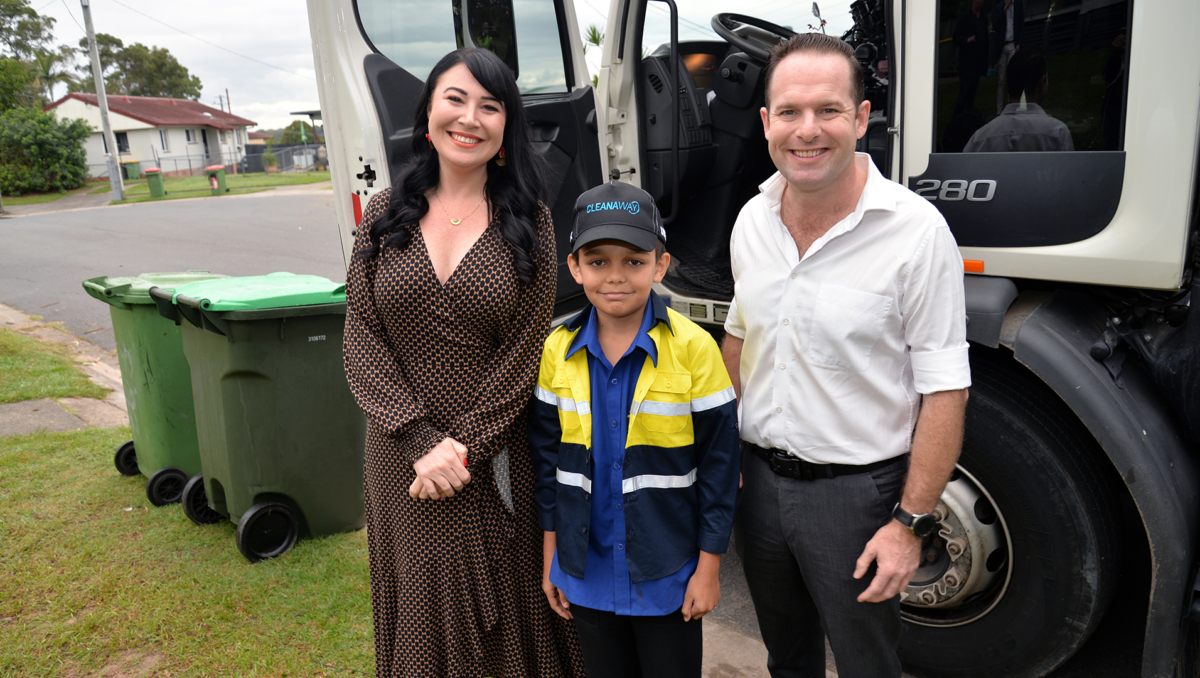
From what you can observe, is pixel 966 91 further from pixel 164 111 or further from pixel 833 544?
pixel 164 111

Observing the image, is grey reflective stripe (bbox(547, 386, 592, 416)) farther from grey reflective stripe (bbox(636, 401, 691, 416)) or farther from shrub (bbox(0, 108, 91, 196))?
shrub (bbox(0, 108, 91, 196))

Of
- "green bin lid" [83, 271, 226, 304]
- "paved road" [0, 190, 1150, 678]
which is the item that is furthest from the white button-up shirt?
"green bin lid" [83, 271, 226, 304]

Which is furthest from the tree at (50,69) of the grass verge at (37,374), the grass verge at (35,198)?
the grass verge at (37,374)

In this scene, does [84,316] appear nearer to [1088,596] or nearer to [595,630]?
[595,630]

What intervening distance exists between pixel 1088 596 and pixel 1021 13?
1.67 metres

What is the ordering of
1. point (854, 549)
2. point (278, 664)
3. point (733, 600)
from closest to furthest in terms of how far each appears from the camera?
1. point (854, 549)
2. point (278, 664)
3. point (733, 600)

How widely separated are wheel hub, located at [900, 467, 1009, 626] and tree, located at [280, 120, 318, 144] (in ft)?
216

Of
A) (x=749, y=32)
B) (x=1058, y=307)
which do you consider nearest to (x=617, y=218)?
(x=1058, y=307)

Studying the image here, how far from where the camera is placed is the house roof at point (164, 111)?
175ft

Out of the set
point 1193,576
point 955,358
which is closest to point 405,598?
point 955,358

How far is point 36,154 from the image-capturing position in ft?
107

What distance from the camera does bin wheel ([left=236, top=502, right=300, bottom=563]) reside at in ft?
11.2

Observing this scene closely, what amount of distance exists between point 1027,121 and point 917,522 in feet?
4.21

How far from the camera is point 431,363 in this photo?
2.02 meters
